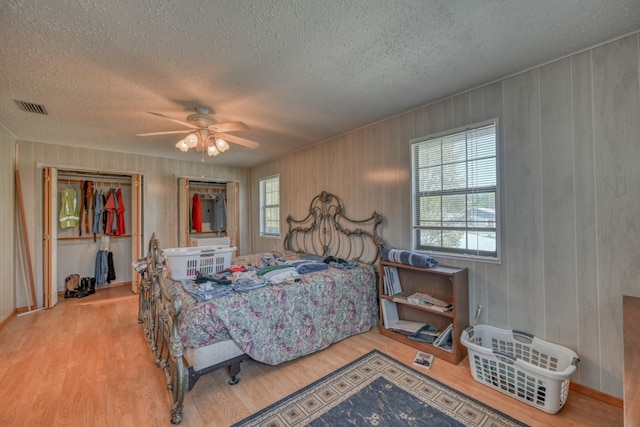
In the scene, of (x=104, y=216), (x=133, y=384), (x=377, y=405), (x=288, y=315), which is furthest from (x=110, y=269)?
(x=377, y=405)

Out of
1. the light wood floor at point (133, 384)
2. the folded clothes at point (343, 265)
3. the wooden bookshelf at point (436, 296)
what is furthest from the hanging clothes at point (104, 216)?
the wooden bookshelf at point (436, 296)

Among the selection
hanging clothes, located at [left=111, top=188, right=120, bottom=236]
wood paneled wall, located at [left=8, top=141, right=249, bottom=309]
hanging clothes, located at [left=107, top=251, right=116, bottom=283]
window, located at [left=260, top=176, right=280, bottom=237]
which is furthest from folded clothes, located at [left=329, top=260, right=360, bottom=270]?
hanging clothes, located at [left=107, top=251, right=116, bottom=283]

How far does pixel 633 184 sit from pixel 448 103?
1.49 m

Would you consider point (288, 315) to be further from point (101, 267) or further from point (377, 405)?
point (101, 267)

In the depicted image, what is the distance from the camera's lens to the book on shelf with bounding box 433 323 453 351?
7.84 feet

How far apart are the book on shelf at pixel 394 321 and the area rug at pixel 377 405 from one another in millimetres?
558

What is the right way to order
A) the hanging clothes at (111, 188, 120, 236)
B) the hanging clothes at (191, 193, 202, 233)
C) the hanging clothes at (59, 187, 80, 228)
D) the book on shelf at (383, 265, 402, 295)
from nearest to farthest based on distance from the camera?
the book on shelf at (383, 265, 402, 295) < the hanging clothes at (59, 187, 80, 228) < the hanging clothes at (111, 188, 120, 236) < the hanging clothes at (191, 193, 202, 233)

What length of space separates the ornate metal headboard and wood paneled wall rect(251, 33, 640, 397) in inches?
41.6

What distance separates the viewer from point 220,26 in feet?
5.14

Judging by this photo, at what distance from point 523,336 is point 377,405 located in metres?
1.35

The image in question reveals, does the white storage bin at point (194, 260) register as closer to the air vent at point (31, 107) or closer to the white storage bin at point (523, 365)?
the air vent at point (31, 107)

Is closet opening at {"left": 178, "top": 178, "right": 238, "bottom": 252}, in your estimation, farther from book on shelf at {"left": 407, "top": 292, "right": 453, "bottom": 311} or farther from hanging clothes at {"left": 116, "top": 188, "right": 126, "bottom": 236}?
book on shelf at {"left": 407, "top": 292, "right": 453, "bottom": 311}

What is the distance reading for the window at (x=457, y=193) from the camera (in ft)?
7.68

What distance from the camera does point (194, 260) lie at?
2562 mm
